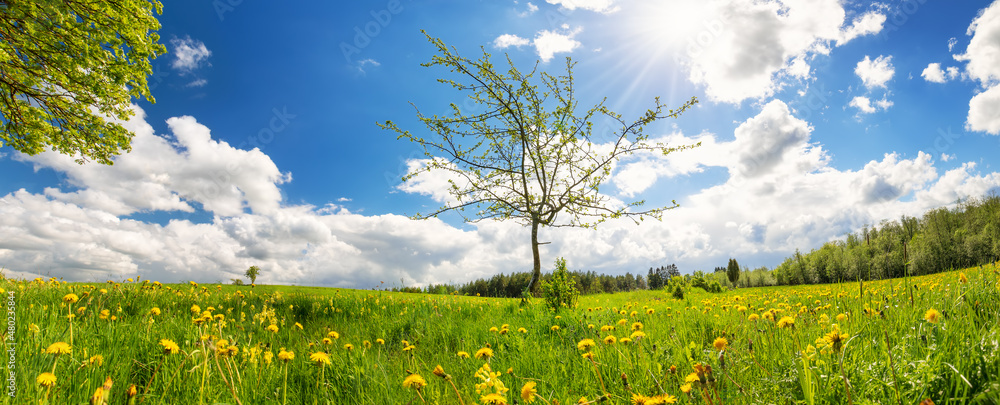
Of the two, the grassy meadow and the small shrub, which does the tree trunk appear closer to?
the small shrub

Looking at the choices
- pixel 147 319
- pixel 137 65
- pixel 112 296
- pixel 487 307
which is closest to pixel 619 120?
pixel 487 307

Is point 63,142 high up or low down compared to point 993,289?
up

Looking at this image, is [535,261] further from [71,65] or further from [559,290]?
[71,65]

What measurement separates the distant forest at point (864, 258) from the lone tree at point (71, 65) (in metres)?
10.9

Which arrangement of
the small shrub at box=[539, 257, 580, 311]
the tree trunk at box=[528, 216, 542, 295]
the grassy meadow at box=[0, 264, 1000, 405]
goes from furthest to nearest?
the tree trunk at box=[528, 216, 542, 295] < the small shrub at box=[539, 257, 580, 311] < the grassy meadow at box=[0, 264, 1000, 405]

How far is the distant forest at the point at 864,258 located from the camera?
8312mm

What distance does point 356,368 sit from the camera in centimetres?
304

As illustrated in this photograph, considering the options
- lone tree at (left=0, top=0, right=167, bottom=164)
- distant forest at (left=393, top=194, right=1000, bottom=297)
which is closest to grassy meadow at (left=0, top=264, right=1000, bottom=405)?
distant forest at (left=393, top=194, right=1000, bottom=297)

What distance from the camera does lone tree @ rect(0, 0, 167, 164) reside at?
386 inches

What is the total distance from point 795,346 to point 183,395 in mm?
4326

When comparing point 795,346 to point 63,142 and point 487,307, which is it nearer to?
point 487,307

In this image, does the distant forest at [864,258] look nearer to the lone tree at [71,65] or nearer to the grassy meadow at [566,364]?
the grassy meadow at [566,364]

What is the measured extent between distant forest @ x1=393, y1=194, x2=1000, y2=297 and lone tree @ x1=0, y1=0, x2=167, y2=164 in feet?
35.7

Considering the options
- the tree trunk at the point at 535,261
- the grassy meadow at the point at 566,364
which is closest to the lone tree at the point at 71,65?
the grassy meadow at the point at 566,364
